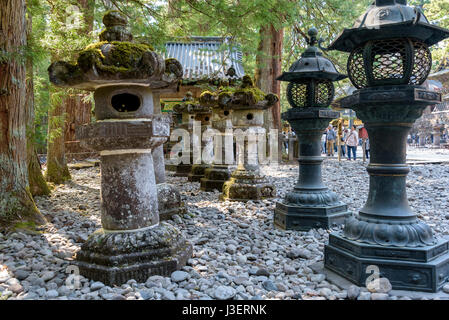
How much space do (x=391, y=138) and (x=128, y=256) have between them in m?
2.19

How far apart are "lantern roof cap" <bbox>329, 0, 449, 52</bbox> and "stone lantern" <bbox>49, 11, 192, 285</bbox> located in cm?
152

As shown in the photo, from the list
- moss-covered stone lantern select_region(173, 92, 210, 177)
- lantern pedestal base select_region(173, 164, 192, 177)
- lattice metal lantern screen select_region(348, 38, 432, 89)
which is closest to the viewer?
lattice metal lantern screen select_region(348, 38, 432, 89)

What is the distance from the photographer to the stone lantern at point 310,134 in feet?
12.7

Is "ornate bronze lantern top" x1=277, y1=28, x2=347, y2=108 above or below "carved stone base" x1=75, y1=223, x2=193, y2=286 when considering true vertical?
above

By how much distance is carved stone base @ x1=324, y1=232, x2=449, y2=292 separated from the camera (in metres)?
2.20

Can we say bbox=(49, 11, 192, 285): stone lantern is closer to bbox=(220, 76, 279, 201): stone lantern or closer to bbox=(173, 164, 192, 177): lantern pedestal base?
bbox=(220, 76, 279, 201): stone lantern

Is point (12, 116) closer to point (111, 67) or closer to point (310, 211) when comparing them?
point (111, 67)

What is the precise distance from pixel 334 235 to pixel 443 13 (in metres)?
14.5

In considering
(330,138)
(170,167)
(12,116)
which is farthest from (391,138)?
(330,138)

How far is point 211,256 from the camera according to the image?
10.1 feet

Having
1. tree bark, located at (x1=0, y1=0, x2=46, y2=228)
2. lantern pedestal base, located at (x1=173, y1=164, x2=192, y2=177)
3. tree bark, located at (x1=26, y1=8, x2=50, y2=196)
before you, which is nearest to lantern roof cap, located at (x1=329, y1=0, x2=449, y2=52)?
tree bark, located at (x1=0, y1=0, x2=46, y2=228)

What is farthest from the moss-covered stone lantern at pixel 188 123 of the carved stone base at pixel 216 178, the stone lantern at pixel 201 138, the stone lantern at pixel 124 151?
the stone lantern at pixel 124 151

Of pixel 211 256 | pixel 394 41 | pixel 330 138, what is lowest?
pixel 211 256

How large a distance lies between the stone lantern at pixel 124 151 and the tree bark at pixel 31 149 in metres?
2.73
